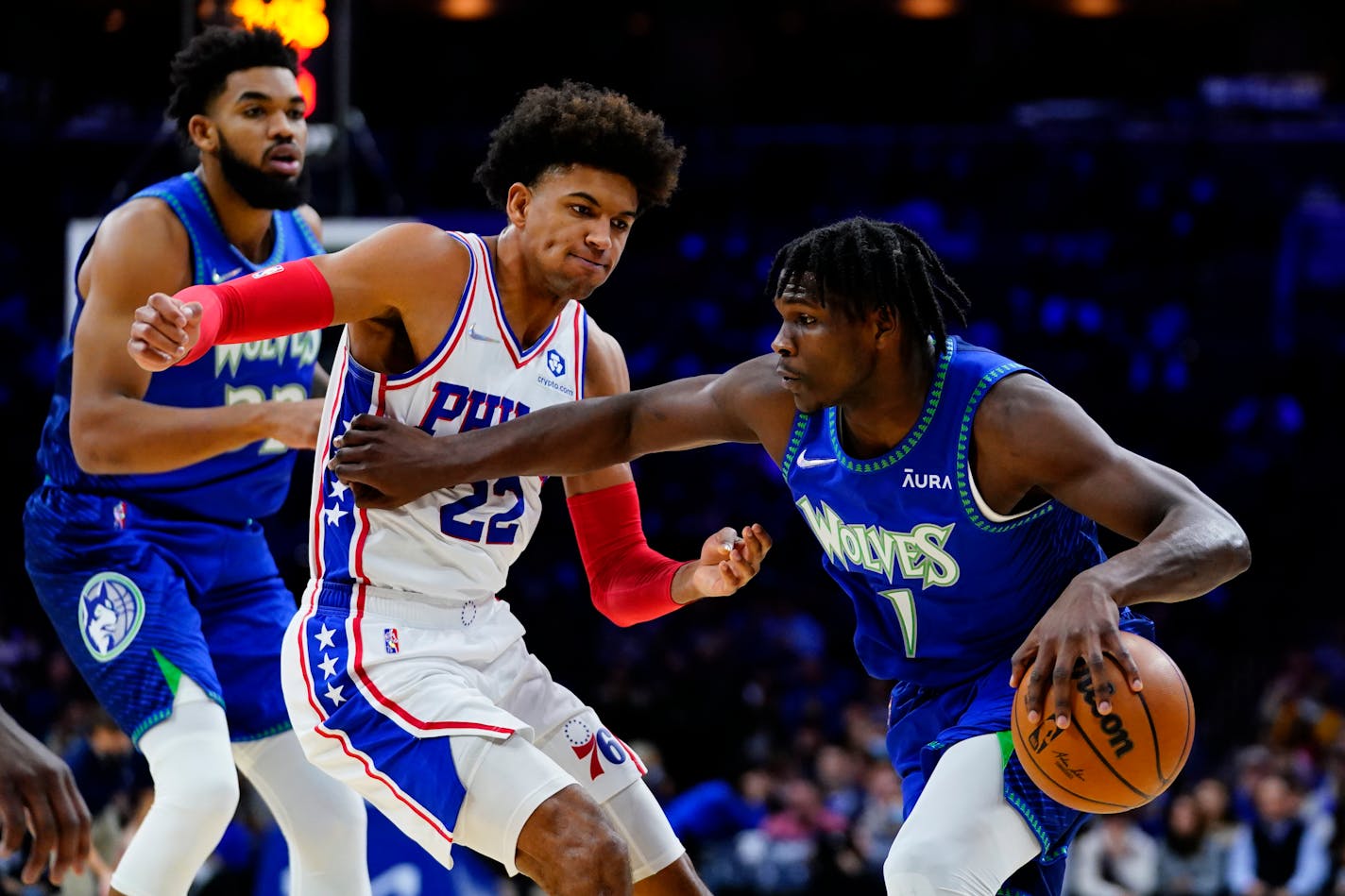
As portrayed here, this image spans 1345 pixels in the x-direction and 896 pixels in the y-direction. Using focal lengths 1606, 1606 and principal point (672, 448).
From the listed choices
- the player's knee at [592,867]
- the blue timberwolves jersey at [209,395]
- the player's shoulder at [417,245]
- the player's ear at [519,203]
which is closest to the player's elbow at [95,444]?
the blue timberwolves jersey at [209,395]

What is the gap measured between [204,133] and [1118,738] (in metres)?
2.97

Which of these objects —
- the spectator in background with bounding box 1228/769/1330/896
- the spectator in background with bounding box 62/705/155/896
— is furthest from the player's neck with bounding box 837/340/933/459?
the spectator in background with bounding box 1228/769/1330/896

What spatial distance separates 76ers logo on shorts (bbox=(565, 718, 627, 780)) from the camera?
358cm

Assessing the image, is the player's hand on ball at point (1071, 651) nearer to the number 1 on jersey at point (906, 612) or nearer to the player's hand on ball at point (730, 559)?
the number 1 on jersey at point (906, 612)

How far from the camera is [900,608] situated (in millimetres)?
3578

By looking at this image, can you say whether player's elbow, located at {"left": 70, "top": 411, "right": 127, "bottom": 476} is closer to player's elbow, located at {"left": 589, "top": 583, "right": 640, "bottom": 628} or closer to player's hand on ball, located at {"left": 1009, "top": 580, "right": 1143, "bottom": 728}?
player's elbow, located at {"left": 589, "top": 583, "right": 640, "bottom": 628}

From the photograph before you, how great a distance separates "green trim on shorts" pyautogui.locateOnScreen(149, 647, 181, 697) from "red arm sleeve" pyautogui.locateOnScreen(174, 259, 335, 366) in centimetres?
89

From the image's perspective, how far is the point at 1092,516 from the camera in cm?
316

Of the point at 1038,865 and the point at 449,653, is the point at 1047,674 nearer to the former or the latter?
the point at 1038,865

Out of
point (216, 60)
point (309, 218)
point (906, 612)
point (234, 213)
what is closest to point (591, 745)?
point (906, 612)

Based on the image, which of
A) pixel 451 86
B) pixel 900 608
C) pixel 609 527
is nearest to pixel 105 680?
pixel 609 527

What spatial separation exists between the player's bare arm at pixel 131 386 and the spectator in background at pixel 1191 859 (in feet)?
21.0

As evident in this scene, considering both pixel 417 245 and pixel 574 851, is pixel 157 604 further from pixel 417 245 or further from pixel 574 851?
pixel 574 851

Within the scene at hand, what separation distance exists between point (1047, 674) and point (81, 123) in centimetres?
994
